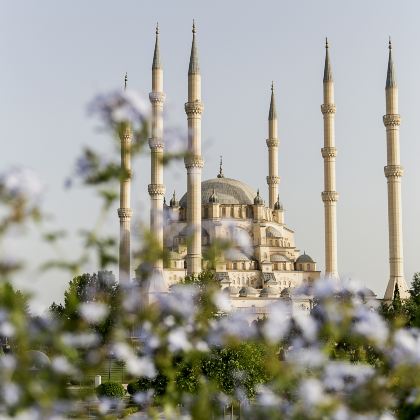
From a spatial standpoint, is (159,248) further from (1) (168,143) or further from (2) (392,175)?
(2) (392,175)

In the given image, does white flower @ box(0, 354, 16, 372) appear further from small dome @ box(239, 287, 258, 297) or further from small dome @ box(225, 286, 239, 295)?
small dome @ box(239, 287, 258, 297)

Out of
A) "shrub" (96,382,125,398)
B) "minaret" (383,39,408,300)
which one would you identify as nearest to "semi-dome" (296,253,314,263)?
"minaret" (383,39,408,300)

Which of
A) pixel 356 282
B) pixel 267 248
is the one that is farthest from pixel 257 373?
pixel 267 248

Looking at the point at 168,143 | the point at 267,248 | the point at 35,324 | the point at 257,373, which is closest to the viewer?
the point at 35,324

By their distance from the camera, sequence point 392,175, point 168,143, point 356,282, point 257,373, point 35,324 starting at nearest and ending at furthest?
point 35,324 → point 168,143 → point 356,282 → point 257,373 → point 392,175

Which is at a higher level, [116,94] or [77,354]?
[116,94]

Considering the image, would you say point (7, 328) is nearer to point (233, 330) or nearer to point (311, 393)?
point (233, 330)

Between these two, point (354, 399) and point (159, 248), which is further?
point (159, 248)
